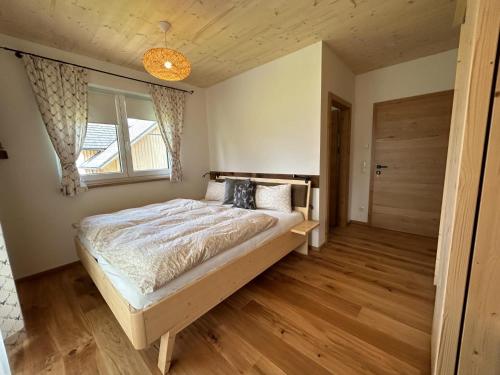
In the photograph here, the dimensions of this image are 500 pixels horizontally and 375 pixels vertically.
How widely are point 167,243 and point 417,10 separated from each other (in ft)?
9.32

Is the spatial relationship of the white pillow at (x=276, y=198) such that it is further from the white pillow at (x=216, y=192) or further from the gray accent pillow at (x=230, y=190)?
the white pillow at (x=216, y=192)

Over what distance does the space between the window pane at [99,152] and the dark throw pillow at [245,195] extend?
1692mm

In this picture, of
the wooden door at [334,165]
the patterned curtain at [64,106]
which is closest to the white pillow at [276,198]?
the wooden door at [334,165]

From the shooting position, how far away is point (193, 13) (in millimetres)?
1747

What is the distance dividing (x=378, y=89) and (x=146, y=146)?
11.8ft

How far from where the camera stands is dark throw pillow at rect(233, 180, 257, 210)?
263cm

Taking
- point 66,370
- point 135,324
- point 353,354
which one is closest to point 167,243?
point 135,324

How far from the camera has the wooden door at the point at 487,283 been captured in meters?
0.54

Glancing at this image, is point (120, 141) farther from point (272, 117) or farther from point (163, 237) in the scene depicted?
point (272, 117)

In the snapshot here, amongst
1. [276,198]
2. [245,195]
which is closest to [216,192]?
[245,195]

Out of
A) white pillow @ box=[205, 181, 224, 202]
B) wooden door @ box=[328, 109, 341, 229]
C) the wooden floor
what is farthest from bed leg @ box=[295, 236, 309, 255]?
white pillow @ box=[205, 181, 224, 202]

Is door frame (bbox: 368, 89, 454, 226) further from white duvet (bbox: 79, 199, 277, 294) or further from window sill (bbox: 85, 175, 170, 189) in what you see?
window sill (bbox: 85, 175, 170, 189)

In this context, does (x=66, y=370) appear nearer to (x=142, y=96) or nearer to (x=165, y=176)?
(x=165, y=176)

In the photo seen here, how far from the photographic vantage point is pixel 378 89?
3.05m
